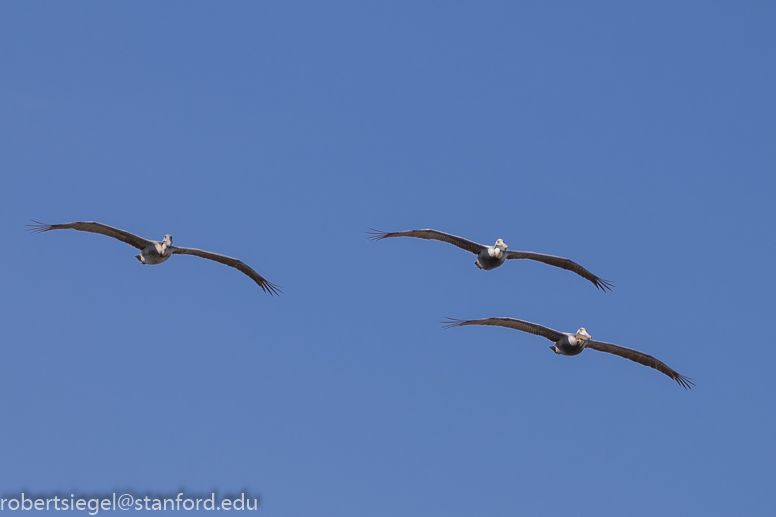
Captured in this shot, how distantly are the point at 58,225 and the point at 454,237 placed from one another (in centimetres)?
1628

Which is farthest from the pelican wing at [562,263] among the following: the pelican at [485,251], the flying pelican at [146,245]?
the flying pelican at [146,245]

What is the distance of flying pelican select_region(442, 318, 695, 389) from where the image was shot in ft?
130

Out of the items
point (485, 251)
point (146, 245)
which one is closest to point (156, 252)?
point (146, 245)

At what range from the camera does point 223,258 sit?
140 ft

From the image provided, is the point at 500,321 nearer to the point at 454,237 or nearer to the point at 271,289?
the point at 454,237

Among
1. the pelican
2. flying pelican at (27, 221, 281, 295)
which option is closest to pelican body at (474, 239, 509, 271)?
the pelican

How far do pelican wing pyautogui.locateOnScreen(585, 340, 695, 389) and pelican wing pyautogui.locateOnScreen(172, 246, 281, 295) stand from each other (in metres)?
14.0

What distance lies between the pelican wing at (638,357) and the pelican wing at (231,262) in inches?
550

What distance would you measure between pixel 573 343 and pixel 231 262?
15011 mm

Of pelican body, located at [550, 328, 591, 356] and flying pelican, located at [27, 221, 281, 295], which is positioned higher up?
flying pelican, located at [27, 221, 281, 295]

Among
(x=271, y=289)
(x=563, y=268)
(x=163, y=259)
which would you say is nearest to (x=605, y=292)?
(x=563, y=268)

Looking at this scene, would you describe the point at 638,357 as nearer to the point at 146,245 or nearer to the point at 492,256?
the point at 492,256

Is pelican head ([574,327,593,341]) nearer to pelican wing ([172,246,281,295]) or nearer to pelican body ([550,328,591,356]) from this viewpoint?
pelican body ([550,328,591,356])

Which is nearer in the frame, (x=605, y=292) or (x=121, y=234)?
(x=121, y=234)
